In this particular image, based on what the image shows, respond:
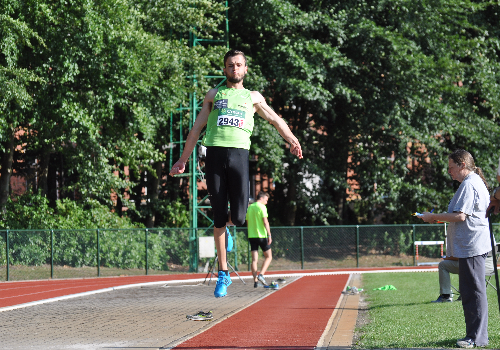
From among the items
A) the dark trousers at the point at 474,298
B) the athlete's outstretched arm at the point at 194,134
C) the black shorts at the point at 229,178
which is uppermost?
the athlete's outstretched arm at the point at 194,134

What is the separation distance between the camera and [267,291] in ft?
45.6

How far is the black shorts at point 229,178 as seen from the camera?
17.5ft

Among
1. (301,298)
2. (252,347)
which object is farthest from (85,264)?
(252,347)

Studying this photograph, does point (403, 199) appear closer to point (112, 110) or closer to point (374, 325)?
point (112, 110)

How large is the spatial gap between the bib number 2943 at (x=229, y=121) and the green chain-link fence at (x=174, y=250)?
17.0m

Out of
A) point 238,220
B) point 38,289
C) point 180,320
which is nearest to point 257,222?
point 180,320

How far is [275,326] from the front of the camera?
7.92m

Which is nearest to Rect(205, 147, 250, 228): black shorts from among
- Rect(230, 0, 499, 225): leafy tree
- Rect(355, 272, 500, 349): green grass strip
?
Rect(355, 272, 500, 349): green grass strip

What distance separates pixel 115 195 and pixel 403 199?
12.9m

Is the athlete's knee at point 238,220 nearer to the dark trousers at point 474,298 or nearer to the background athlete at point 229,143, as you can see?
the background athlete at point 229,143

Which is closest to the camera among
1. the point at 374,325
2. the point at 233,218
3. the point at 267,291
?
the point at 233,218

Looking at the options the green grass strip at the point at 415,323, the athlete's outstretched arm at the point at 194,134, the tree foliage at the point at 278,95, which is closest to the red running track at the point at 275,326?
the green grass strip at the point at 415,323

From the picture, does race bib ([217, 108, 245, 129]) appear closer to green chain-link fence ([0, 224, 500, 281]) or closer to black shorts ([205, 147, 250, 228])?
black shorts ([205, 147, 250, 228])

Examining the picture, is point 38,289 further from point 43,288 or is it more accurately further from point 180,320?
point 180,320
